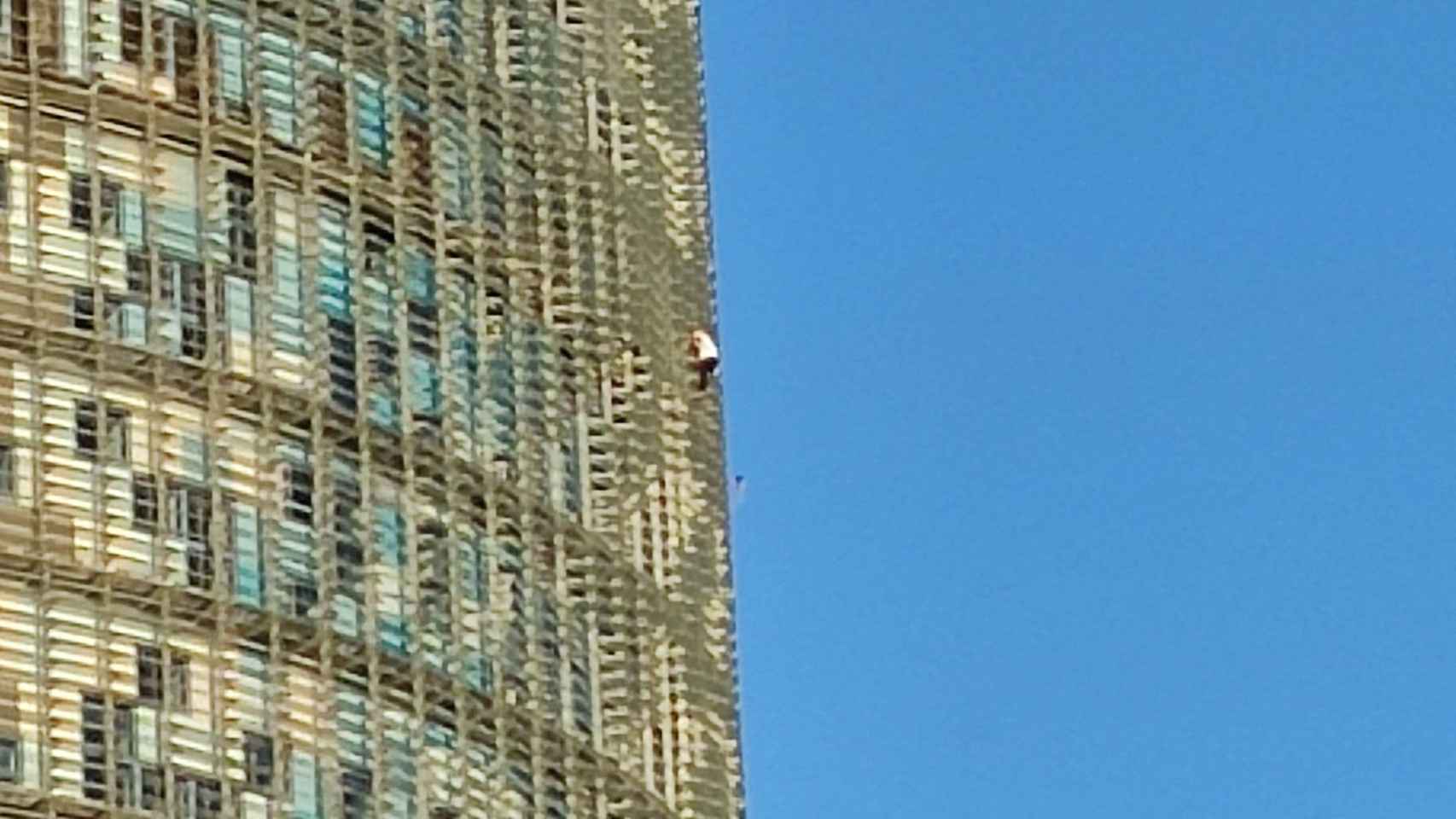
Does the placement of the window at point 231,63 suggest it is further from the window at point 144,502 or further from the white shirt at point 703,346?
the white shirt at point 703,346

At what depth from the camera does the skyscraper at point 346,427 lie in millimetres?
57531

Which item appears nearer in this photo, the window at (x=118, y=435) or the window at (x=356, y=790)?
the window at (x=118, y=435)

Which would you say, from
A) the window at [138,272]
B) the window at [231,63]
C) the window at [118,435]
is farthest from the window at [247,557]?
the window at [231,63]

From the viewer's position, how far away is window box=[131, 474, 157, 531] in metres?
57.9

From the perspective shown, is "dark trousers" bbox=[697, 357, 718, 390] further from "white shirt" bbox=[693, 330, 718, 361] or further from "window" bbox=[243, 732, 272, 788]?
"window" bbox=[243, 732, 272, 788]

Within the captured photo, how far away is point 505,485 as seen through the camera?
208ft

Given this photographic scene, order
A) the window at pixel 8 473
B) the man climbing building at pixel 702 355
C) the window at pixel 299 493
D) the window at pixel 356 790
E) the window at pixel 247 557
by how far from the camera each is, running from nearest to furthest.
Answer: the window at pixel 8 473, the window at pixel 247 557, the window at pixel 356 790, the window at pixel 299 493, the man climbing building at pixel 702 355

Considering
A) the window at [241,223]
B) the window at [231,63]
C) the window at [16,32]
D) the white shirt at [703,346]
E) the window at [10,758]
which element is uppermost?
the white shirt at [703,346]

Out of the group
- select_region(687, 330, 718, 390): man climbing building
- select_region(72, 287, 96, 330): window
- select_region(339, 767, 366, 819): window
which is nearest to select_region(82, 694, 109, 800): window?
select_region(339, 767, 366, 819): window

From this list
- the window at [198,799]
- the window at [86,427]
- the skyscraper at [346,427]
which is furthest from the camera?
the window at [86,427]

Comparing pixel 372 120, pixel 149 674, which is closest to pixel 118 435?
pixel 149 674

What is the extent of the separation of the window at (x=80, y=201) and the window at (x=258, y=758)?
17.8 ft

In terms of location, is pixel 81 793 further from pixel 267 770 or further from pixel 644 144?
pixel 644 144

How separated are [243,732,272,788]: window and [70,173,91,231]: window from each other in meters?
5.44
